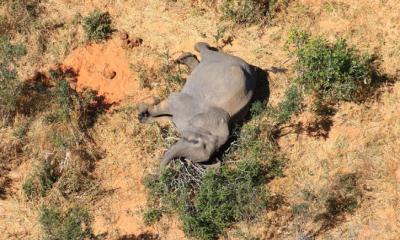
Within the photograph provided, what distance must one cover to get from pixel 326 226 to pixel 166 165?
2.46 meters

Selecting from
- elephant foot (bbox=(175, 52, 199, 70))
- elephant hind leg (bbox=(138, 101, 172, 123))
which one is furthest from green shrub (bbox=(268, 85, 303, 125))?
elephant hind leg (bbox=(138, 101, 172, 123))

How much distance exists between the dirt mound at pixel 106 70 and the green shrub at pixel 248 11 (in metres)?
1.97

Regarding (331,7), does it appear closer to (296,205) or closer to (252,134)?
(252,134)

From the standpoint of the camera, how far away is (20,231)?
8.32 metres

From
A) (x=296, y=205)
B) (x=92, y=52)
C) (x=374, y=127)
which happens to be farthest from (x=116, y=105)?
(x=374, y=127)

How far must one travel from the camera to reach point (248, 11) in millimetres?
10281

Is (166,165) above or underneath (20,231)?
above

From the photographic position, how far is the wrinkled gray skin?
8.63 meters

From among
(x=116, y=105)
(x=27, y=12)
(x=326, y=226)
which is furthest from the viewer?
(x=27, y=12)

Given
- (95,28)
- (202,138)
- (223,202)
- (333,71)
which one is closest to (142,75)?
(95,28)

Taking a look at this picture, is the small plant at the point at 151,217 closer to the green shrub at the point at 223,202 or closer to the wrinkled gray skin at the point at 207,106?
the green shrub at the point at 223,202

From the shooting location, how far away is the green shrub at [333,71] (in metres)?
9.13

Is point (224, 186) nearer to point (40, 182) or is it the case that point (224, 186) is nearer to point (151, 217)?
point (151, 217)

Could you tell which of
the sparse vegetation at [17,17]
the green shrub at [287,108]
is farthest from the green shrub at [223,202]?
the sparse vegetation at [17,17]
